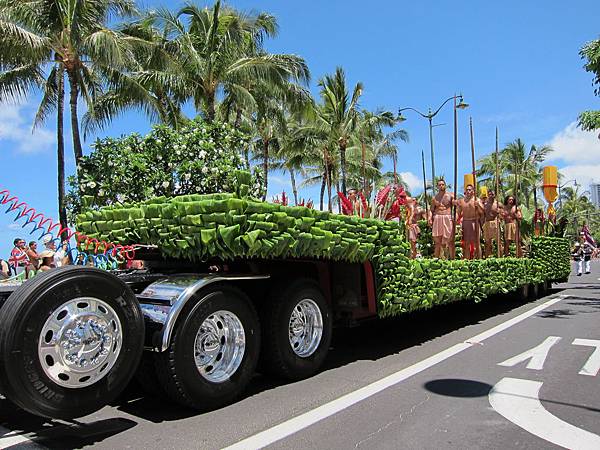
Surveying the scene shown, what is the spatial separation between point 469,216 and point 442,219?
849 millimetres

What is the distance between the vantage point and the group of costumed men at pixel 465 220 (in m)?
9.80

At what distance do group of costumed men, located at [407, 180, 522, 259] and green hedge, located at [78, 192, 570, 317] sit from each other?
2556 millimetres

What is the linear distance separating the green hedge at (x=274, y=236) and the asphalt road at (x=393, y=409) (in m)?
0.87

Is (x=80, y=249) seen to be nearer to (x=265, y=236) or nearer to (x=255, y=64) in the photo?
(x=265, y=236)

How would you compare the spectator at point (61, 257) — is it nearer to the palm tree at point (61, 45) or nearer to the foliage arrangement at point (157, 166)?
the foliage arrangement at point (157, 166)

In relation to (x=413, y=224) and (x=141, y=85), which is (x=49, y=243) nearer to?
(x=413, y=224)

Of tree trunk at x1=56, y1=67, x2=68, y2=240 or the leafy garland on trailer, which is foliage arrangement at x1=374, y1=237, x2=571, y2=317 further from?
tree trunk at x1=56, y1=67, x2=68, y2=240

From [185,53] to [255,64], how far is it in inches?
99.5

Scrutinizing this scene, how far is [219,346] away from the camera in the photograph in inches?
163

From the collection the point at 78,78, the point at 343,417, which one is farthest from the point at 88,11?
the point at 343,417

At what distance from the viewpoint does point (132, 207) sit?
15.8 ft

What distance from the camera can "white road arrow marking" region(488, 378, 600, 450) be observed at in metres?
3.40

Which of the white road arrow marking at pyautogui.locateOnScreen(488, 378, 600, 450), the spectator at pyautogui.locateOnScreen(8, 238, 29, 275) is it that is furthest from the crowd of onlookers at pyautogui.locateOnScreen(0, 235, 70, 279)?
the white road arrow marking at pyautogui.locateOnScreen(488, 378, 600, 450)

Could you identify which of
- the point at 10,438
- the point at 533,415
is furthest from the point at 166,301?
the point at 533,415
